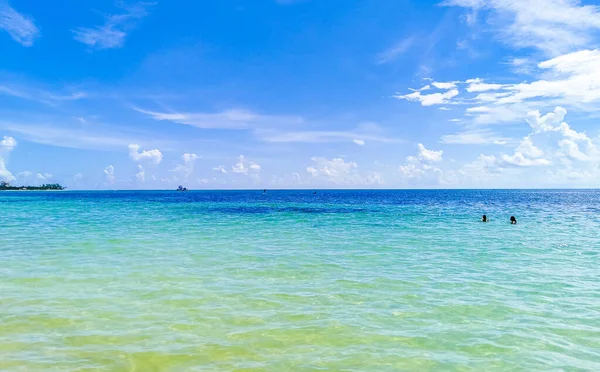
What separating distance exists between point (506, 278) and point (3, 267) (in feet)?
68.3

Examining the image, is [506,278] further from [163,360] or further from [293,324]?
[163,360]

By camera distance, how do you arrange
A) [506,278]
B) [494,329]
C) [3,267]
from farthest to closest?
[3,267]
[506,278]
[494,329]

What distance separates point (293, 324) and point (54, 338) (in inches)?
221

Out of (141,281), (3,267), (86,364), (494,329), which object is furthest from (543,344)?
(3,267)

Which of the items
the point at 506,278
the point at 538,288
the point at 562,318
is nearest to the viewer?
the point at 562,318

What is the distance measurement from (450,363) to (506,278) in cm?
862

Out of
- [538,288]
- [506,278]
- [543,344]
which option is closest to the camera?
[543,344]

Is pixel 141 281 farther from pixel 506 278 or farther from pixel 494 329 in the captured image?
pixel 506 278

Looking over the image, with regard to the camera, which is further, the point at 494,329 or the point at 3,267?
the point at 3,267

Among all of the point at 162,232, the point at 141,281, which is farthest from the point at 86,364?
the point at 162,232

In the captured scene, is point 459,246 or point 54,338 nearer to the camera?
point 54,338

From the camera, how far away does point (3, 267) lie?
663 inches

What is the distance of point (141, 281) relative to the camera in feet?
47.3

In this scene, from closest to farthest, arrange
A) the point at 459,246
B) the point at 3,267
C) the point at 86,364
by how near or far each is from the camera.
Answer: the point at 86,364, the point at 3,267, the point at 459,246
